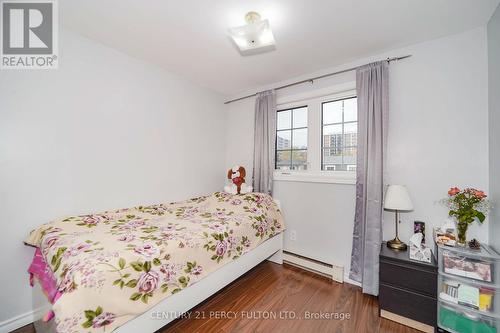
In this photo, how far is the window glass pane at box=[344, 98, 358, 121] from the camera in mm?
2393

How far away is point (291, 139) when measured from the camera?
2.92 m

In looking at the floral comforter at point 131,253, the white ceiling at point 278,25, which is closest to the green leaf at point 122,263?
the floral comforter at point 131,253

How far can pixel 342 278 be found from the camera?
2.28m

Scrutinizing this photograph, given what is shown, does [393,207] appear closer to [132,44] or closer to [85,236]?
[85,236]

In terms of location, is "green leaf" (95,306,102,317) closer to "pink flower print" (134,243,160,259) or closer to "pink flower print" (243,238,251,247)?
"pink flower print" (134,243,160,259)

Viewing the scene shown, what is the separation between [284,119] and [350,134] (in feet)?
3.09

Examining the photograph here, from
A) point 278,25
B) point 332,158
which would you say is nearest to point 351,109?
point 332,158

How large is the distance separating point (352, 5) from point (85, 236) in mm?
2555

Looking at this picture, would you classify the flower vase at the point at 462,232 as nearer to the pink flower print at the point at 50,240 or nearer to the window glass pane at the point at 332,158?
the window glass pane at the point at 332,158

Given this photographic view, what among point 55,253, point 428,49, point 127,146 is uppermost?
point 428,49

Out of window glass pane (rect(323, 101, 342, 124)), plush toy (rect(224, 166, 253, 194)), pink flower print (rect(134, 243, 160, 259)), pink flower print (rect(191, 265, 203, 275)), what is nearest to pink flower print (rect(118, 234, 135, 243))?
pink flower print (rect(134, 243, 160, 259))

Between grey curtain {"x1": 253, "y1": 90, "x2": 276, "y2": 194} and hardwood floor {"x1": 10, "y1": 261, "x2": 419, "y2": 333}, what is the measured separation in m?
1.17

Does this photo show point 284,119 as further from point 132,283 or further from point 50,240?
point 50,240

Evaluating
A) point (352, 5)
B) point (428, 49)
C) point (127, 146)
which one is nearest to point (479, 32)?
point (428, 49)
